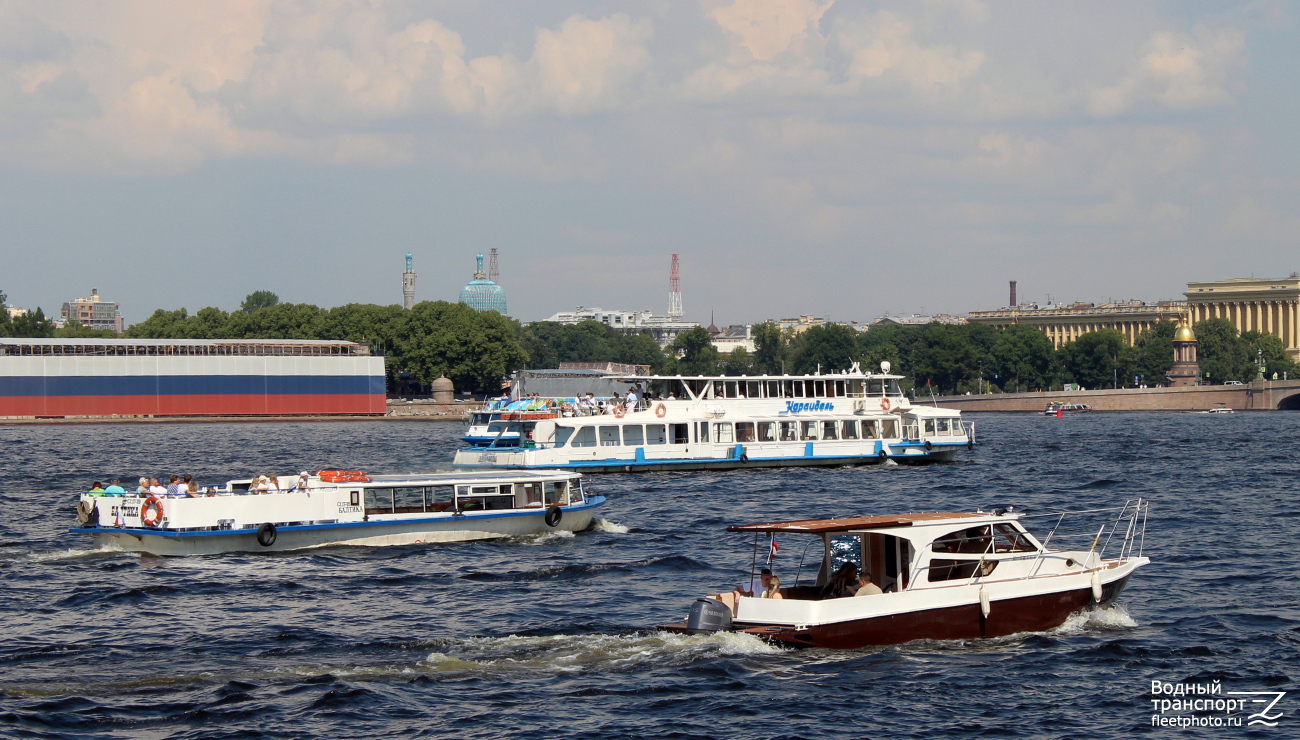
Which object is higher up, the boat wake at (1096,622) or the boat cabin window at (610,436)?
the boat cabin window at (610,436)

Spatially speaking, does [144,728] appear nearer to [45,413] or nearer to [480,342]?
[45,413]

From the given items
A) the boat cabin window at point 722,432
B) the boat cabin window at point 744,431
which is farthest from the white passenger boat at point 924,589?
the boat cabin window at point 744,431

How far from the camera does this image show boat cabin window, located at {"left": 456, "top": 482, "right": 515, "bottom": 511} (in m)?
40.1

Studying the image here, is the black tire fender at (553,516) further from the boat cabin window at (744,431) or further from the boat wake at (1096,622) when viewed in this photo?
the boat cabin window at (744,431)

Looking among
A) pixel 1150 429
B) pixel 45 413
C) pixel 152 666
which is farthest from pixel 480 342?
pixel 152 666

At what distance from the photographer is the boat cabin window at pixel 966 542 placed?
25422mm

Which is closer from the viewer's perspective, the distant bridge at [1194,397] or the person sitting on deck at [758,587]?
the person sitting on deck at [758,587]

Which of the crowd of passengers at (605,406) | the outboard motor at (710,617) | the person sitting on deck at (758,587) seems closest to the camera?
the outboard motor at (710,617)

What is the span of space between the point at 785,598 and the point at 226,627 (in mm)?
11352

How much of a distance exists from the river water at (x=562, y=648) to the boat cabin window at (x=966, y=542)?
1802mm

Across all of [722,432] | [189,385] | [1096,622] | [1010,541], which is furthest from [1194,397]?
[1010,541]

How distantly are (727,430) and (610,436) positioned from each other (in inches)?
239

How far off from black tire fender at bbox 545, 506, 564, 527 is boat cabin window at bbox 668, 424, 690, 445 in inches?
1102

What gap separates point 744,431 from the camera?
69.9 metres
